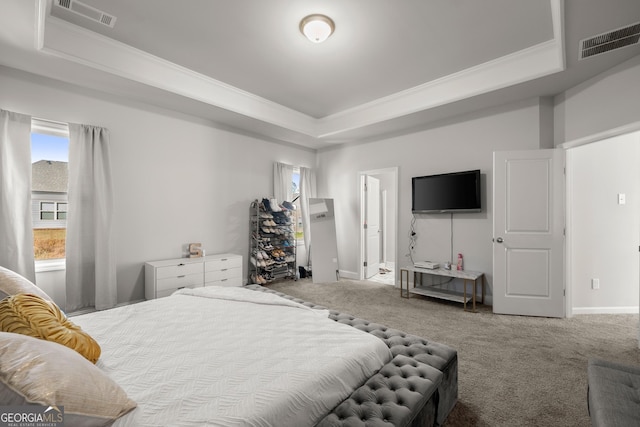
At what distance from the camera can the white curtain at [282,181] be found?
546 cm

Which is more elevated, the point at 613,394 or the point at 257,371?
the point at 257,371

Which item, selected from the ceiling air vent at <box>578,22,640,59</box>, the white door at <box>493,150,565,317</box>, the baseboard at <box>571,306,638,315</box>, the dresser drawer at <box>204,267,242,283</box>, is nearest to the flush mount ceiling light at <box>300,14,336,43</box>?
the ceiling air vent at <box>578,22,640,59</box>

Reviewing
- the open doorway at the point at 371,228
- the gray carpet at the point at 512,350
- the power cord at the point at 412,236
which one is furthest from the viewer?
the open doorway at the point at 371,228

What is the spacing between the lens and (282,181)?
5.58 m

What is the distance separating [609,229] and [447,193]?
1923 mm

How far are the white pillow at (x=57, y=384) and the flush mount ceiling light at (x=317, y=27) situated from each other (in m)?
2.85

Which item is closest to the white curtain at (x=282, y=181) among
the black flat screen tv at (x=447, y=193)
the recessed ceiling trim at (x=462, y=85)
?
the recessed ceiling trim at (x=462, y=85)

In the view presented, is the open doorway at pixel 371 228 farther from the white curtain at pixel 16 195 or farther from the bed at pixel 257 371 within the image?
the white curtain at pixel 16 195

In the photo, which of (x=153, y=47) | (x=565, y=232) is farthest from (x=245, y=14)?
(x=565, y=232)

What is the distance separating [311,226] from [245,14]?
3586 mm

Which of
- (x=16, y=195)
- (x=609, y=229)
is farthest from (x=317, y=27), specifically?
(x=609, y=229)

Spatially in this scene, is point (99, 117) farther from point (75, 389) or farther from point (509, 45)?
point (509, 45)

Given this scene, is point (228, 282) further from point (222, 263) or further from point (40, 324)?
point (40, 324)

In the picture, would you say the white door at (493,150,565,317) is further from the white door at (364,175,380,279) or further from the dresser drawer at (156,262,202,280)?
the dresser drawer at (156,262,202,280)
